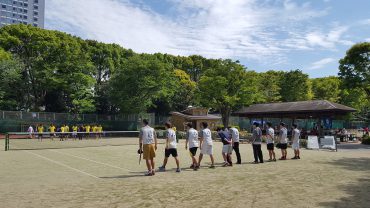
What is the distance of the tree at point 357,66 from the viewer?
4219 cm

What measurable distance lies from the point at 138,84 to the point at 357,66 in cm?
2931

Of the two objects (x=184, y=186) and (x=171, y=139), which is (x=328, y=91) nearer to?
(x=171, y=139)

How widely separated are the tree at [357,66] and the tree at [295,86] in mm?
24223

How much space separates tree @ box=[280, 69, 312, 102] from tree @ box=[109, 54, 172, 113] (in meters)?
25.4

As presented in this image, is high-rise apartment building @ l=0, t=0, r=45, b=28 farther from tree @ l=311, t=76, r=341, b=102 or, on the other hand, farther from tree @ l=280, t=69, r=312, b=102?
tree @ l=311, t=76, r=341, b=102

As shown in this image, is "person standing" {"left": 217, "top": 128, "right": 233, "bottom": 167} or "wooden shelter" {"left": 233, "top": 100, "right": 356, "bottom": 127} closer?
"person standing" {"left": 217, "top": 128, "right": 233, "bottom": 167}

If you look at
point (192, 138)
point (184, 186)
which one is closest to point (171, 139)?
point (192, 138)

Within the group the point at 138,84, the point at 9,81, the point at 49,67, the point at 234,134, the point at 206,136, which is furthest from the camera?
the point at 138,84

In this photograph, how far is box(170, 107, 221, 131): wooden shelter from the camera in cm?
6031

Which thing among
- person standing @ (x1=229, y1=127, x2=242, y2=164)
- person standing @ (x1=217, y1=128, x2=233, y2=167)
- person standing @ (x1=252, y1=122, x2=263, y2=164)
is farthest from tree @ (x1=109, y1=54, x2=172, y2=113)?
person standing @ (x1=217, y1=128, x2=233, y2=167)

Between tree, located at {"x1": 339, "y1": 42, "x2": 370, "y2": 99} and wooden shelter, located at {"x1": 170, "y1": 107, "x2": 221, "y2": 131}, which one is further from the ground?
tree, located at {"x1": 339, "y1": 42, "x2": 370, "y2": 99}

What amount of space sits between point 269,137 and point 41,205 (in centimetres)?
1263

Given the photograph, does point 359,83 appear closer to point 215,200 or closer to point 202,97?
point 202,97

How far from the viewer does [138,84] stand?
178 feet
